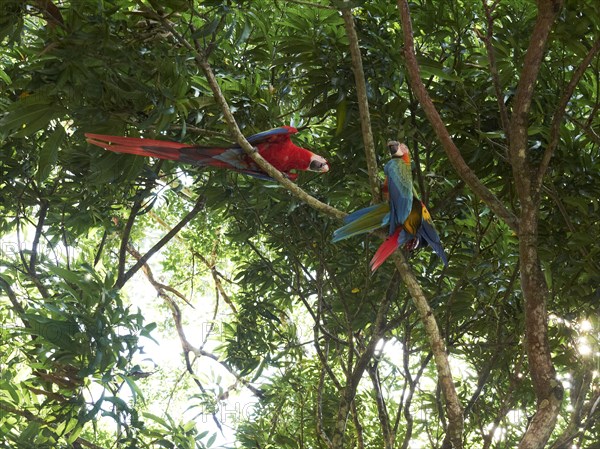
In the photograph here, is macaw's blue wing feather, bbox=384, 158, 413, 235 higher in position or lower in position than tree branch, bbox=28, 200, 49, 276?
lower

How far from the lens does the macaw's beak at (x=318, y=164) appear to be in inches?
90.3

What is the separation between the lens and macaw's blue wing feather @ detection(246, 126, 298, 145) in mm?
2156

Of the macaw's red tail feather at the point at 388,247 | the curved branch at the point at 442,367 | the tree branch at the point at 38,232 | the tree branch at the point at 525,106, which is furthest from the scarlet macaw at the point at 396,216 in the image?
the tree branch at the point at 38,232

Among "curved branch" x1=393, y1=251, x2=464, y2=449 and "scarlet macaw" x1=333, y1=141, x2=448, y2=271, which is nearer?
"curved branch" x1=393, y1=251, x2=464, y2=449

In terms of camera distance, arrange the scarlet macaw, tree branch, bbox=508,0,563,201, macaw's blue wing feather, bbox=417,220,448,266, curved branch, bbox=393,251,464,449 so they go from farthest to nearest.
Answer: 1. macaw's blue wing feather, bbox=417,220,448,266
2. the scarlet macaw
3. curved branch, bbox=393,251,464,449
4. tree branch, bbox=508,0,563,201

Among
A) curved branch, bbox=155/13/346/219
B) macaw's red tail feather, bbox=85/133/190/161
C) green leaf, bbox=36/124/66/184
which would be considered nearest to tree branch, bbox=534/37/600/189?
curved branch, bbox=155/13/346/219

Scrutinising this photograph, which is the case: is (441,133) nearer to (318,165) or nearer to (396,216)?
(396,216)

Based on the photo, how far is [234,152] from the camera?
2107 mm

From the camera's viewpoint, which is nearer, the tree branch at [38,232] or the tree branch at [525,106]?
the tree branch at [525,106]

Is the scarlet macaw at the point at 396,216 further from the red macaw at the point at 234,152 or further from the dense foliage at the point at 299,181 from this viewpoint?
the red macaw at the point at 234,152

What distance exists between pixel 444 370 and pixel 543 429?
0.28 meters

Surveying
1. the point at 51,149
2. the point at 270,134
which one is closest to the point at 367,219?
the point at 270,134

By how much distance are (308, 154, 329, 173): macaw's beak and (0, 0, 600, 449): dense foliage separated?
101 millimetres

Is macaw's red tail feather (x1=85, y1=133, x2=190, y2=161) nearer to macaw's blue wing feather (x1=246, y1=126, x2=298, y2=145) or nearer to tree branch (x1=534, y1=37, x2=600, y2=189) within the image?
macaw's blue wing feather (x1=246, y1=126, x2=298, y2=145)
